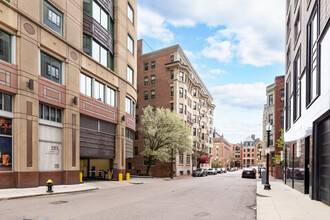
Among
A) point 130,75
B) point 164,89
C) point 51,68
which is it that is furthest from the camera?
point 164,89

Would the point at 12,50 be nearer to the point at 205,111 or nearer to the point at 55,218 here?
the point at 55,218

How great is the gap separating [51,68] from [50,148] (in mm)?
6053

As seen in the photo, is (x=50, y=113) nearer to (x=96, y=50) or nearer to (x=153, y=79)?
(x=96, y=50)

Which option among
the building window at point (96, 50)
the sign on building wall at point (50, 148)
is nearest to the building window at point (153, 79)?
the building window at point (96, 50)

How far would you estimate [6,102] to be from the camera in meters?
16.9

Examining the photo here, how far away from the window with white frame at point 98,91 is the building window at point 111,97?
→ 882mm

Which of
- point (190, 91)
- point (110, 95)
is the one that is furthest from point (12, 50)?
point (190, 91)

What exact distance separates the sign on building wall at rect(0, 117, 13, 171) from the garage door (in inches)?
675

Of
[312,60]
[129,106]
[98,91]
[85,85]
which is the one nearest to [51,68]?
[85,85]

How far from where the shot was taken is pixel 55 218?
29.1 feet

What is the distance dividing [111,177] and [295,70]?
68.4 feet

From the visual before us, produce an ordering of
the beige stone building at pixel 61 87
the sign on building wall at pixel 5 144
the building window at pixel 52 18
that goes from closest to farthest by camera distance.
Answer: the sign on building wall at pixel 5 144
the beige stone building at pixel 61 87
the building window at pixel 52 18

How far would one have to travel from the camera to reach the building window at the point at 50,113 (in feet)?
64.9

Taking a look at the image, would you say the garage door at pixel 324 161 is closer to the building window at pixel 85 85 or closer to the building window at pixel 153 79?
the building window at pixel 85 85
